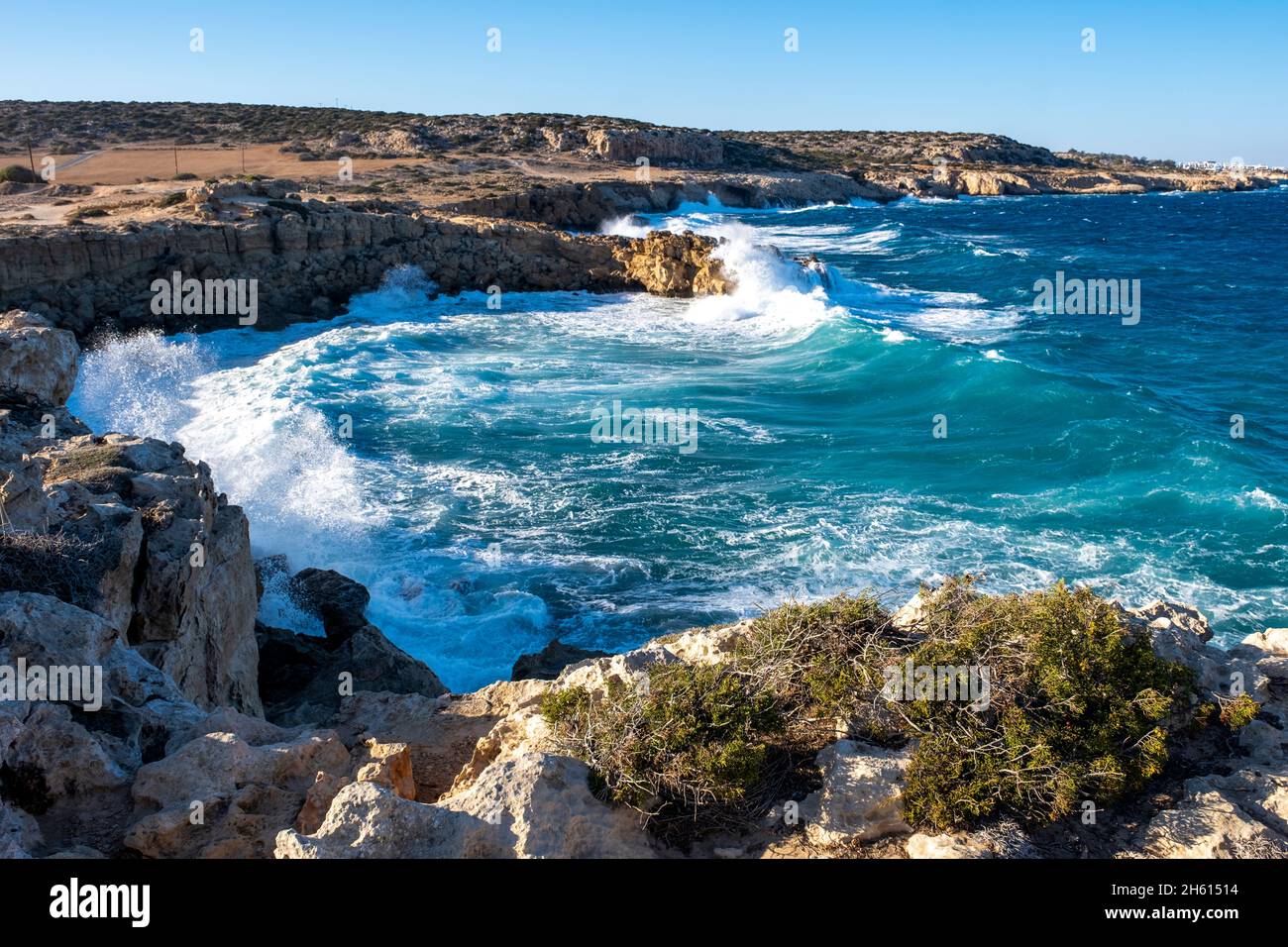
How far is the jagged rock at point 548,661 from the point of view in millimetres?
10047

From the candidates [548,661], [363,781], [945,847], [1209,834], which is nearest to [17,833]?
[363,781]

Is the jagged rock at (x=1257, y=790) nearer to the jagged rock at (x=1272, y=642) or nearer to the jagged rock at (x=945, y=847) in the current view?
the jagged rock at (x=945, y=847)

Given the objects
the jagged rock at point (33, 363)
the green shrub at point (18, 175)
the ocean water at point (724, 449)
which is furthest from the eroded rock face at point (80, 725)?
the green shrub at point (18, 175)

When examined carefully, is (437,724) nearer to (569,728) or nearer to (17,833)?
(569,728)

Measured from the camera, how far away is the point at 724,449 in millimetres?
18438

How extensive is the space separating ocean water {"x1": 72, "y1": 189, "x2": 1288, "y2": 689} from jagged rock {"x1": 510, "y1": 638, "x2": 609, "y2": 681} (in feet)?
2.73

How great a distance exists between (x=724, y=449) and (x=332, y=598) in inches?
357

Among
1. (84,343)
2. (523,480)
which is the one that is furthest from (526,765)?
(84,343)

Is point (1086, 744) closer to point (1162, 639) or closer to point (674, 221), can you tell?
point (1162, 639)

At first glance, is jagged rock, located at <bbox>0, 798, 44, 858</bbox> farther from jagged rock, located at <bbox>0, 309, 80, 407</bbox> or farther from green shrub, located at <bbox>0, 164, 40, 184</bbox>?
green shrub, located at <bbox>0, 164, 40, 184</bbox>

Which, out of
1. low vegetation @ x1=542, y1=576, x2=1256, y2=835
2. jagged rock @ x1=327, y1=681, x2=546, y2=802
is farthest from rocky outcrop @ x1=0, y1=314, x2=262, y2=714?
low vegetation @ x1=542, y1=576, x2=1256, y2=835

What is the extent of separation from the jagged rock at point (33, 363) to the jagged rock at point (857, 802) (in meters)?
11.3

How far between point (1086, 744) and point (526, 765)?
303 centimetres

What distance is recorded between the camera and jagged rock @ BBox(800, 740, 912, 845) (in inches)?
181
